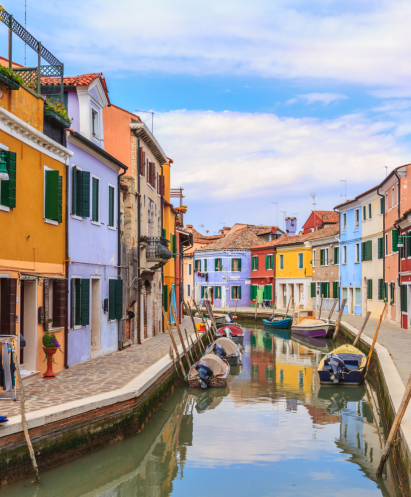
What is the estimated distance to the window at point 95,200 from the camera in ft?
55.4

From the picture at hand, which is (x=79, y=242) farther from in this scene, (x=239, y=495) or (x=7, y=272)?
(x=239, y=495)

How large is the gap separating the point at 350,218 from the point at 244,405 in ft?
86.0

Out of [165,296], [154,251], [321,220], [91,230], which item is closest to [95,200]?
[91,230]

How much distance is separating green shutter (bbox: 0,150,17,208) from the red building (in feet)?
134

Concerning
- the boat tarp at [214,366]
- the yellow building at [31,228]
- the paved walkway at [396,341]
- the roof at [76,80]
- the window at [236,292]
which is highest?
the roof at [76,80]

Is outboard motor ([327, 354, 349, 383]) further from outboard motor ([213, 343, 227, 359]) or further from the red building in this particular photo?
the red building

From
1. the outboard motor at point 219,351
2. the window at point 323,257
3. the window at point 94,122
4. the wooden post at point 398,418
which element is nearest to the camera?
the wooden post at point 398,418

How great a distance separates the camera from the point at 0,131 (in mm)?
11133

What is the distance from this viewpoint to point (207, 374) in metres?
17.2

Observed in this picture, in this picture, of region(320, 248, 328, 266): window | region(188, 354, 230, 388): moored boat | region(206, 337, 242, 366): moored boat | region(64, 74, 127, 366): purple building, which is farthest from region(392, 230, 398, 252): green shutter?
region(64, 74, 127, 366): purple building

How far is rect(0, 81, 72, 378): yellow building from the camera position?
11391 millimetres

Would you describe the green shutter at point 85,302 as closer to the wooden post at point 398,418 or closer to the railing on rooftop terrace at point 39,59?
the railing on rooftop terrace at point 39,59

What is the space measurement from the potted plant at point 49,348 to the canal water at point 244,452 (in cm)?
249

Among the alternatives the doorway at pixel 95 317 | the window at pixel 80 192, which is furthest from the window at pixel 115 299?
the window at pixel 80 192
